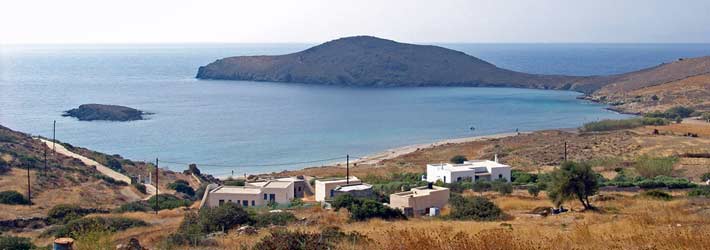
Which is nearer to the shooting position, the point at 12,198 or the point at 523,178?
the point at 12,198

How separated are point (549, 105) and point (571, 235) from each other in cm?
9053

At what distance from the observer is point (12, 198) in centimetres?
2766

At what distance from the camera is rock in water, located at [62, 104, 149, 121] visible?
80.2 m

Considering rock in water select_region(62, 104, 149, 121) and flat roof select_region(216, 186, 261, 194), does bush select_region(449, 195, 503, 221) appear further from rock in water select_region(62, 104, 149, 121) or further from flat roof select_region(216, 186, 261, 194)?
rock in water select_region(62, 104, 149, 121)

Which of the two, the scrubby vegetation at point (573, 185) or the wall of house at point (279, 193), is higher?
the scrubby vegetation at point (573, 185)

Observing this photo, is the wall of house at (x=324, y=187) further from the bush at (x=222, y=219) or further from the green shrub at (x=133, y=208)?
the bush at (x=222, y=219)

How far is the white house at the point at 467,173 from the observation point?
3284 cm

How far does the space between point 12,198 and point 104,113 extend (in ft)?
185

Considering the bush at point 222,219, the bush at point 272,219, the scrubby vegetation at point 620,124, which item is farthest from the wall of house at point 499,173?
the scrubby vegetation at point 620,124

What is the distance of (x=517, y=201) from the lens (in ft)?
74.2

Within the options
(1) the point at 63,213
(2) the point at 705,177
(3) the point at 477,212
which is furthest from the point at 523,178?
(1) the point at 63,213

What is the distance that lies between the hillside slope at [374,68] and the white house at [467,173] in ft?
315

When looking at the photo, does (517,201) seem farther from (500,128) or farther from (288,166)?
(500,128)

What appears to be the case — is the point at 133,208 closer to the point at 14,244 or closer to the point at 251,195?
the point at 251,195
